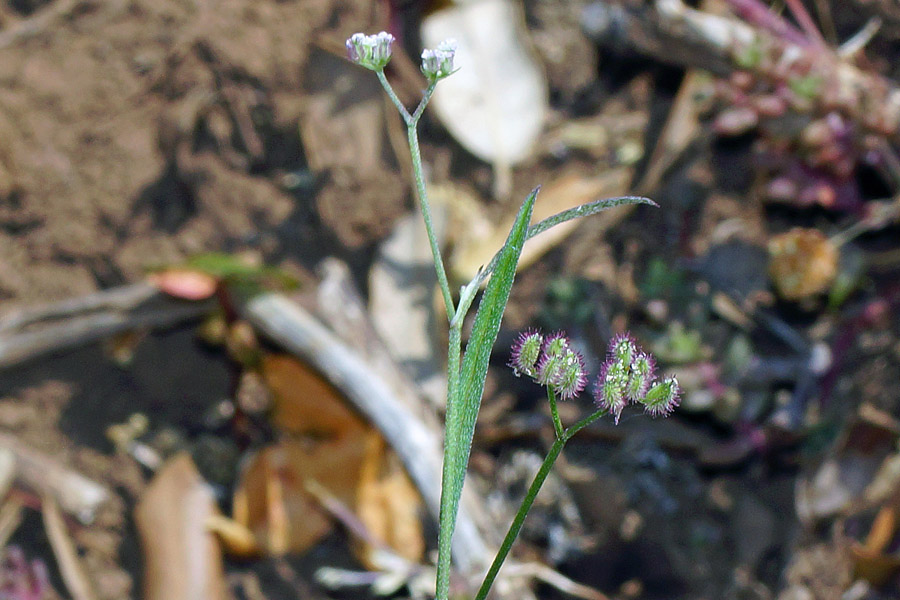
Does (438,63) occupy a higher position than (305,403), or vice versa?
(305,403)

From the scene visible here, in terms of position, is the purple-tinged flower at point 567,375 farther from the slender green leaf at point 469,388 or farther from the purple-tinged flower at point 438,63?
the purple-tinged flower at point 438,63

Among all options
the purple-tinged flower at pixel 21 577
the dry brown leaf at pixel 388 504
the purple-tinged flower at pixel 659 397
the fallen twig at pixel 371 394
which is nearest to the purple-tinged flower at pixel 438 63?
the purple-tinged flower at pixel 659 397

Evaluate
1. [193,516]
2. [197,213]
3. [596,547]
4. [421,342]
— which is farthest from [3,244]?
[596,547]

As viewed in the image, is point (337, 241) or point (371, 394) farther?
point (337, 241)

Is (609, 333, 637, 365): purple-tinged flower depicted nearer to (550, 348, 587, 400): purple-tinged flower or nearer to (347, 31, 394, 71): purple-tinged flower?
(550, 348, 587, 400): purple-tinged flower

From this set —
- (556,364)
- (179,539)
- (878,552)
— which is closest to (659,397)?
(556,364)

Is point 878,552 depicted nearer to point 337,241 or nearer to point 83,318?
point 337,241

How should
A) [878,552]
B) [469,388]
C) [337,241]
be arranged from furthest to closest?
[337,241] < [878,552] < [469,388]
